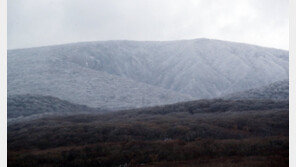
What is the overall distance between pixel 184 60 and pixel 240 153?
86.0 m

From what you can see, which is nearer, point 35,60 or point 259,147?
point 259,147

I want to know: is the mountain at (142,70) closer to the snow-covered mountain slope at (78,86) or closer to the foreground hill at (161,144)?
the snow-covered mountain slope at (78,86)

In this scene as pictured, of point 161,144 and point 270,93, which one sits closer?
point 161,144

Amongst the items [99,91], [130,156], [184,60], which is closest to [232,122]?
[130,156]

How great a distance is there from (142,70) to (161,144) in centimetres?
8132

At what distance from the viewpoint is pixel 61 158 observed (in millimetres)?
11883


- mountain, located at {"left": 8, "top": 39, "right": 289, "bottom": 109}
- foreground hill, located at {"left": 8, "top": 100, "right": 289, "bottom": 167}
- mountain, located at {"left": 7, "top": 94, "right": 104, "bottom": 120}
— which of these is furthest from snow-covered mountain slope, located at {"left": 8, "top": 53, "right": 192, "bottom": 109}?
foreground hill, located at {"left": 8, "top": 100, "right": 289, "bottom": 167}

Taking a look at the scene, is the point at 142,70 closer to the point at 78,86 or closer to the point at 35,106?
the point at 78,86

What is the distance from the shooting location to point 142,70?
9444cm

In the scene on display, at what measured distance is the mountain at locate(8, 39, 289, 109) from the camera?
61219 mm

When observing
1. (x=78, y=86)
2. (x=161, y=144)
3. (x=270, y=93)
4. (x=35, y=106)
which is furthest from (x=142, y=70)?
(x=161, y=144)

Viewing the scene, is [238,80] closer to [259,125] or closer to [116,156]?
[259,125]

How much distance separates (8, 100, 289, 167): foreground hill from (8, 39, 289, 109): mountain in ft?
111

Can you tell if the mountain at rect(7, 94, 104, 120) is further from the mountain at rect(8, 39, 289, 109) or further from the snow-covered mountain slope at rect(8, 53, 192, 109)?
the mountain at rect(8, 39, 289, 109)
